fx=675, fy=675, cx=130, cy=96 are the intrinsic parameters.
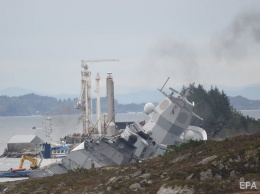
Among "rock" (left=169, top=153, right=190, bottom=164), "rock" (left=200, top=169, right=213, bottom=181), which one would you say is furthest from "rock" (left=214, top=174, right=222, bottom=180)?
"rock" (left=169, top=153, right=190, bottom=164)

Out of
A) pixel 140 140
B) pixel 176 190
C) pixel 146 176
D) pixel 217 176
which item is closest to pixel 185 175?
pixel 217 176

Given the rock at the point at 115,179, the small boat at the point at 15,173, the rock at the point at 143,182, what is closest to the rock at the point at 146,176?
the rock at the point at 143,182

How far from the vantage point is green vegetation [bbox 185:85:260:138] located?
13138 centimetres

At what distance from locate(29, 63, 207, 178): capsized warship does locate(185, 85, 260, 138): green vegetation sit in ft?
179

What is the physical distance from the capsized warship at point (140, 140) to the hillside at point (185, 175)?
587 inches

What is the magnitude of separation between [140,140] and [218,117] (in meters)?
71.0

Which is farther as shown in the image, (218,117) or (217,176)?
(218,117)

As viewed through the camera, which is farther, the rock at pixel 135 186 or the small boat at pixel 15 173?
the small boat at pixel 15 173

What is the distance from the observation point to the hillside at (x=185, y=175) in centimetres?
3738

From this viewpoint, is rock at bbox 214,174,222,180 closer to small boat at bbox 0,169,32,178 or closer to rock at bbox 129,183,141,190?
rock at bbox 129,183,141,190

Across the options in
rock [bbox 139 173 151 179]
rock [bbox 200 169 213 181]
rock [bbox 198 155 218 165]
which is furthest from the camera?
→ rock [bbox 139 173 151 179]

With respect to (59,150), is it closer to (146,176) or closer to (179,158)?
(179,158)

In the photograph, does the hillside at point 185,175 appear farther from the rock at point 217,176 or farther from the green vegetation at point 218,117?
the green vegetation at point 218,117

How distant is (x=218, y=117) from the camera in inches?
5527
